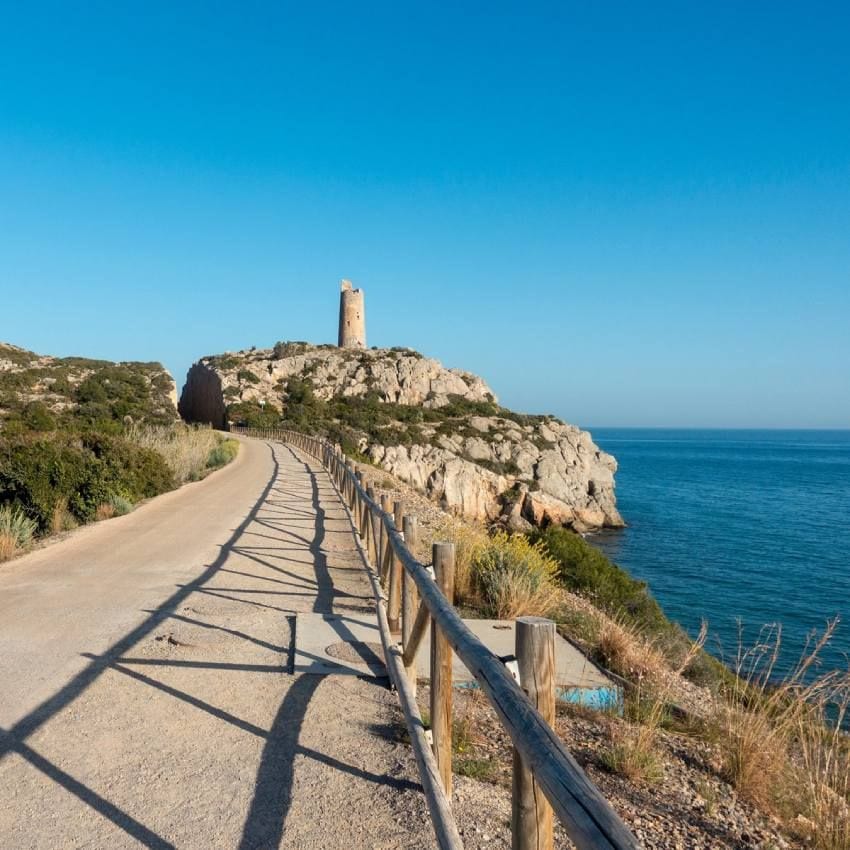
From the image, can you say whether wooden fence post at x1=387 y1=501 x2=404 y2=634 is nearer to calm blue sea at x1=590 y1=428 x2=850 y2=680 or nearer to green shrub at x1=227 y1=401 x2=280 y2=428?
calm blue sea at x1=590 y1=428 x2=850 y2=680

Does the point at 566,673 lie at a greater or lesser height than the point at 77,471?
lesser

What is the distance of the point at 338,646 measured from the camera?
6648mm

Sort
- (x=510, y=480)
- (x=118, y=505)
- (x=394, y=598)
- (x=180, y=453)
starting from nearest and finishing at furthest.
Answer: (x=394, y=598) < (x=118, y=505) < (x=180, y=453) < (x=510, y=480)

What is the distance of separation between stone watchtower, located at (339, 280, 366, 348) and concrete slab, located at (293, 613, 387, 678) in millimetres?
74058


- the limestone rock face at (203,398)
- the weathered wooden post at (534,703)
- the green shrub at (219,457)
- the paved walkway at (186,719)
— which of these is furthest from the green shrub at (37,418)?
the weathered wooden post at (534,703)

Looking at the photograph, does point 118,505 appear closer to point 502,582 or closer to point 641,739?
point 502,582

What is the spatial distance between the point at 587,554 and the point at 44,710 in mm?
19833

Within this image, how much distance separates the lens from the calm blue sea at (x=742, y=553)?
70.5 feet

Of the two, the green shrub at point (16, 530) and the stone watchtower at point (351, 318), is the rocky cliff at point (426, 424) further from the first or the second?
the green shrub at point (16, 530)

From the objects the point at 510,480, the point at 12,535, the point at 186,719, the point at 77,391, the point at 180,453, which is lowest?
the point at 510,480

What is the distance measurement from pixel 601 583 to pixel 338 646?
40.3 ft

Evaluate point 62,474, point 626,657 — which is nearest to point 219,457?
point 62,474

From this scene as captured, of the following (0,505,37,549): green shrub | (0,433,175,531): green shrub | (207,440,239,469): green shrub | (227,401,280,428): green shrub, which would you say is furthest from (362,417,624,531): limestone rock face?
(0,505,37,549): green shrub

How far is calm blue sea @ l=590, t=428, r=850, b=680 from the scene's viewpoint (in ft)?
70.5
